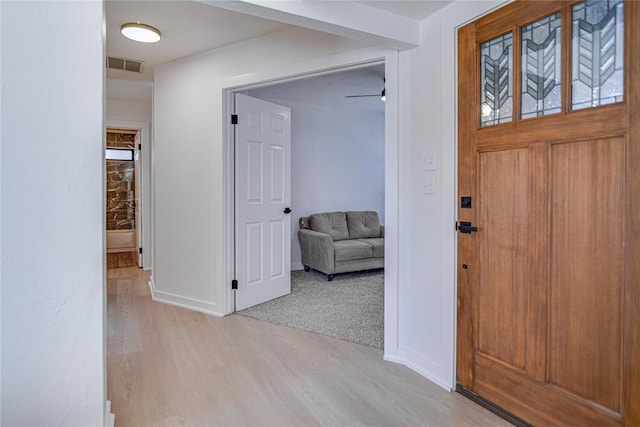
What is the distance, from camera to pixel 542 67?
168cm

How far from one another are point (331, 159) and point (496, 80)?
160 inches

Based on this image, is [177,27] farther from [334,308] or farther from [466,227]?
[334,308]

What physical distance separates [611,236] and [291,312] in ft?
8.60

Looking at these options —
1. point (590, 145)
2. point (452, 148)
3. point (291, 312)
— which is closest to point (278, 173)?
point (291, 312)

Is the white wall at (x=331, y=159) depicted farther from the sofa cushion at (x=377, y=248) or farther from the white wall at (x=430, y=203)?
the white wall at (x=430, y=203)

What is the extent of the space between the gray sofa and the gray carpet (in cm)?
19

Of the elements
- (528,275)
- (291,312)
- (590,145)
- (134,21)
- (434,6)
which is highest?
(134,21)

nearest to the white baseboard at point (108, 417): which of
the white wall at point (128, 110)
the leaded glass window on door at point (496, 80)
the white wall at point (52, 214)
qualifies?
the white wall at point (52, 214)

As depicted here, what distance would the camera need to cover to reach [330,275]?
474cm

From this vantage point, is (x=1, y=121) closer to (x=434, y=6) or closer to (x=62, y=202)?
(x=62, y=202)

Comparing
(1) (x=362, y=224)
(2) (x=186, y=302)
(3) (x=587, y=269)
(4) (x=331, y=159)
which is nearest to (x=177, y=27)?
(2) (x=186, y=302)

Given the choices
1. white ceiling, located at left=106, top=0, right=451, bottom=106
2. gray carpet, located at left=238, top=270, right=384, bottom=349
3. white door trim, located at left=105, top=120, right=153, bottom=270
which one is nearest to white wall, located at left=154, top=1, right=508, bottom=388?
white ceiling, located at left=106, top=0, right=451, bottom=106

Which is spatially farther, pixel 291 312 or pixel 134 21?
→ pixel 291 312

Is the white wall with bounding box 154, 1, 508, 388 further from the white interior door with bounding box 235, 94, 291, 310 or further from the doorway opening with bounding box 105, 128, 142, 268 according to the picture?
the doorway opening with bounding box 105, 128, 142, 268
